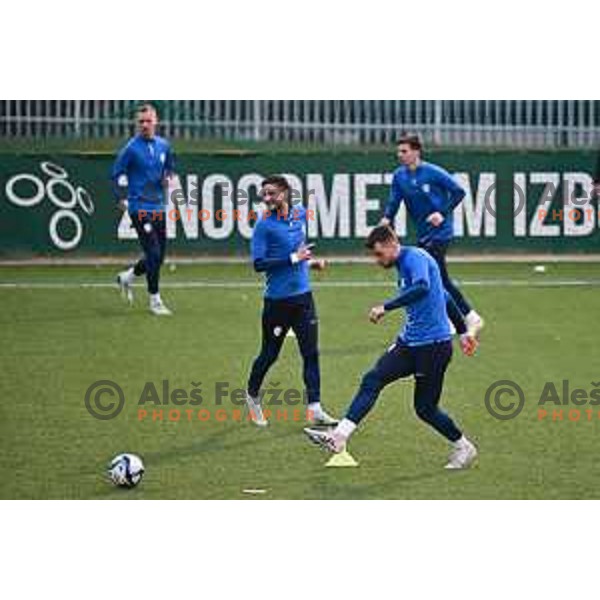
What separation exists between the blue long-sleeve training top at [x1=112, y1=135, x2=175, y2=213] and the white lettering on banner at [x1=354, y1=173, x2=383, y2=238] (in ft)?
19.5

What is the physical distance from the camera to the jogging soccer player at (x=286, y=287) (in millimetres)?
12797

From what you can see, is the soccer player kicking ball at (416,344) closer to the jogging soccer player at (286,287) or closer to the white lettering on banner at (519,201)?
the jogging soccer player at (286,287)

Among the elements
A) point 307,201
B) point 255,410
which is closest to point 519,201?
point 307,201

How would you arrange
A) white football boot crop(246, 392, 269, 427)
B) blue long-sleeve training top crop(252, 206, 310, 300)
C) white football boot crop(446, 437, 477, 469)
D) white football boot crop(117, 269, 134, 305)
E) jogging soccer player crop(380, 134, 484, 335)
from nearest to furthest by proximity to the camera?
white football boot crop(446, 437, 477, 469) < blue long-sleeve training top crop(252, 206, 310, 300) < white football boot crop(246, 392, 269, 427) < jogging soccer player crop(380, 134, 484, 335) < white football boot crop(117, 269, 134, 305)

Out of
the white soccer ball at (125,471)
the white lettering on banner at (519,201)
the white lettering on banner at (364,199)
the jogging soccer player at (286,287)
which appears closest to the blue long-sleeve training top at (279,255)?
→ the jogging soccer player at (286,287)

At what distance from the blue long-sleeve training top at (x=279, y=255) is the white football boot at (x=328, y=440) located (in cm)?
143

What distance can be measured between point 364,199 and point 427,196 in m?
8.61

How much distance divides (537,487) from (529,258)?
1422cm

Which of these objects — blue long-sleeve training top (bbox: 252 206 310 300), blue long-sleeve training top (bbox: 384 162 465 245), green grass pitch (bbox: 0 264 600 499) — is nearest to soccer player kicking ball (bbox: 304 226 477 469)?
green grass pitch (bbox: 0 264 600 499)

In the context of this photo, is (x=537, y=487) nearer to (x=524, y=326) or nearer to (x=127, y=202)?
(x=524, y=326)

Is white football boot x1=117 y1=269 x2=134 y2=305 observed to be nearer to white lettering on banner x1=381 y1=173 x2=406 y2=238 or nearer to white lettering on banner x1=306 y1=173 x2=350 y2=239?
white lettering on banner x1=306 y1=173 x2=350 y2=239

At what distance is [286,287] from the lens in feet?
42.2

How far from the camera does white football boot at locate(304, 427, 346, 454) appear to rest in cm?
1146

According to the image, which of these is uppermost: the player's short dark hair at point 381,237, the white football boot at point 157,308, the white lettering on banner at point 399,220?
the player's short dark hair at point 381,237
